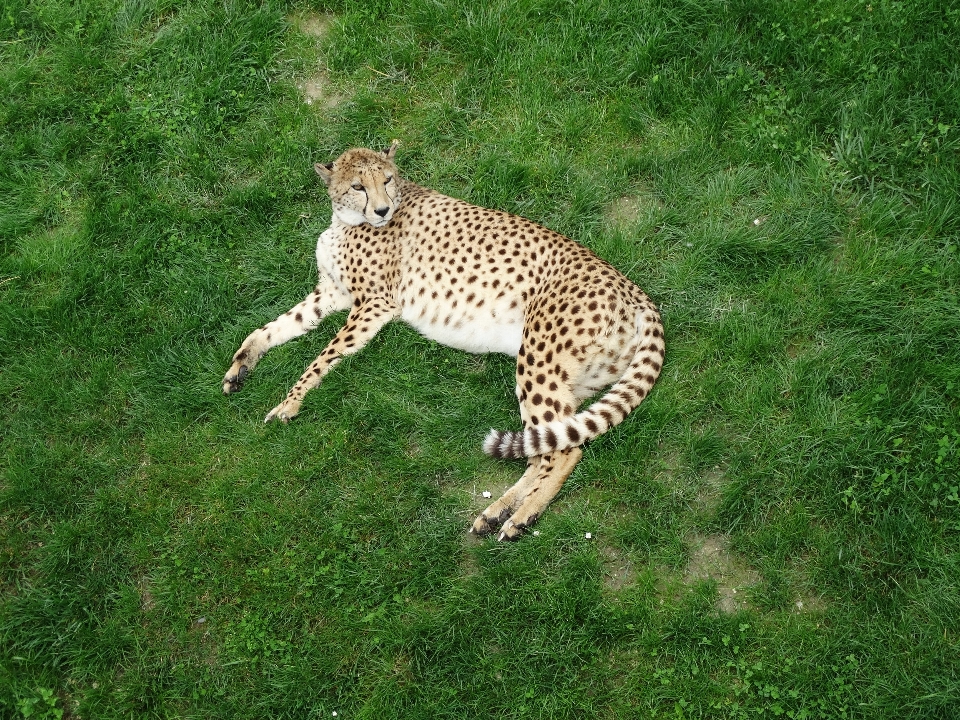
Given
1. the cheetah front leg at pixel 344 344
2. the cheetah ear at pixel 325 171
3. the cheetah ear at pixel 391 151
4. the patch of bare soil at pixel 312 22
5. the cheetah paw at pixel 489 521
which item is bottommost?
the cheetah paw at pixel 489 521

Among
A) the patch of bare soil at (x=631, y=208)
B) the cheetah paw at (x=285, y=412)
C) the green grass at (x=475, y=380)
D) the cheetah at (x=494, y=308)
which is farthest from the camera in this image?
the patch of bare soil at (x=631, y=208)

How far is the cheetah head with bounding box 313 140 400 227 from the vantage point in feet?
18.0

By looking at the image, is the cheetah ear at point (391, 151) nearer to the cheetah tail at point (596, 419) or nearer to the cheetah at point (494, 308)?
the cheetah at point (494, 308)

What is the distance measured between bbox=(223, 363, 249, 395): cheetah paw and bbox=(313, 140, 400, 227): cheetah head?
3.40 feet

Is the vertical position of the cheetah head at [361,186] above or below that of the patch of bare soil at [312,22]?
below

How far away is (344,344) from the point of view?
529 cm

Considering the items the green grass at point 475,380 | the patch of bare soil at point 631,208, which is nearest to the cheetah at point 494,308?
the green grass at point 475,380

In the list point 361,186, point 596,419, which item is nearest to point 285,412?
point 361,186

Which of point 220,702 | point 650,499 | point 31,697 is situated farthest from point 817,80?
point 31,697

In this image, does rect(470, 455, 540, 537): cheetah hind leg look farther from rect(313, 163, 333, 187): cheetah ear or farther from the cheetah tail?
rect(313, 163, 333, 187): cheetah ear

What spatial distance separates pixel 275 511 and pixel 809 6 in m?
4.23

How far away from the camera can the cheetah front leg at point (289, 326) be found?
534 cm

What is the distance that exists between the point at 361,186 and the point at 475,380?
1301mm

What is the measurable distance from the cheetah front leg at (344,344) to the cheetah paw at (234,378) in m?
0.27
